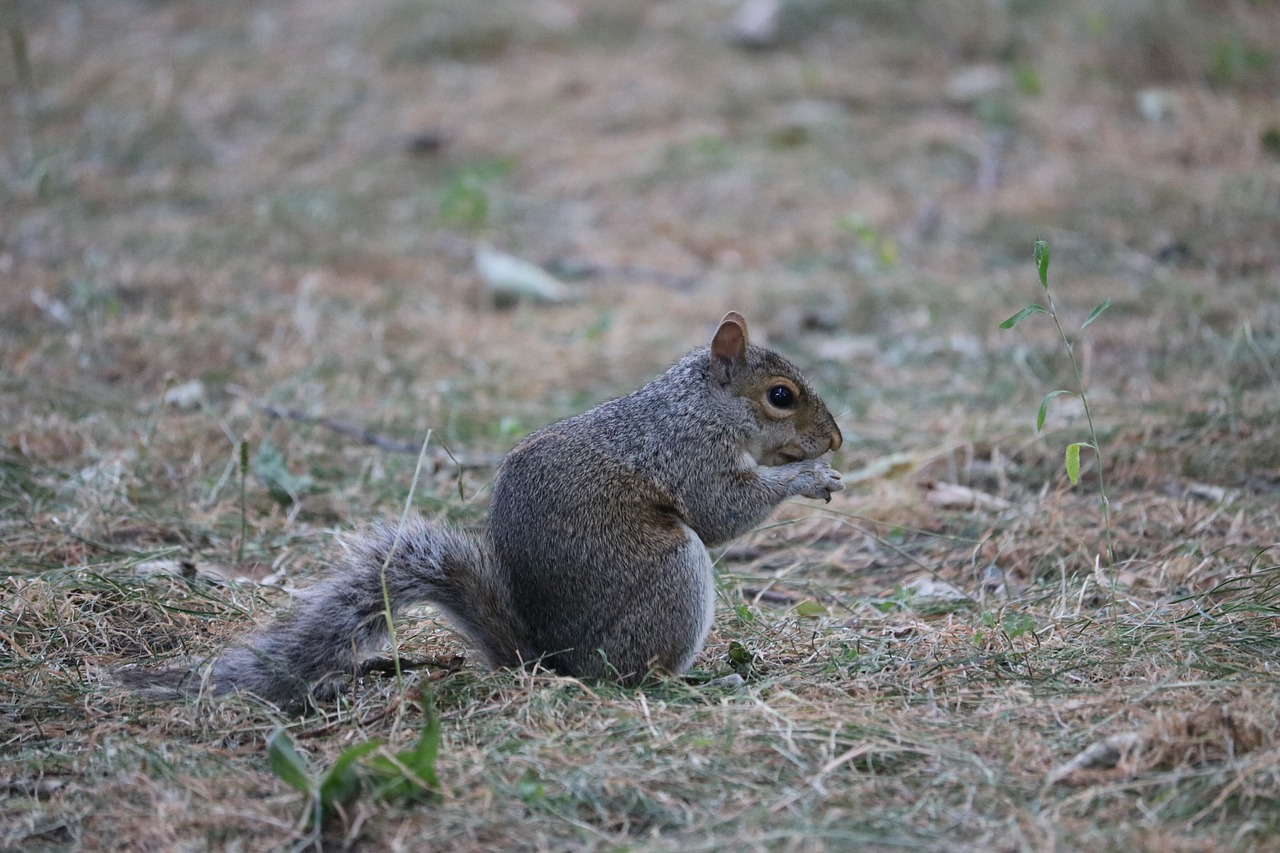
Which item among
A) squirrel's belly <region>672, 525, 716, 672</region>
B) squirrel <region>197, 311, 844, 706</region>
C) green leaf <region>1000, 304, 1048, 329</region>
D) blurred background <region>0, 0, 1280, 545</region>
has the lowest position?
blurred background <region>0, 0, 1280, 545</region>

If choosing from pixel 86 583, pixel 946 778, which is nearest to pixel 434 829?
pixel 946 778

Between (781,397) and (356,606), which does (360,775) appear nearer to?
(356,606)

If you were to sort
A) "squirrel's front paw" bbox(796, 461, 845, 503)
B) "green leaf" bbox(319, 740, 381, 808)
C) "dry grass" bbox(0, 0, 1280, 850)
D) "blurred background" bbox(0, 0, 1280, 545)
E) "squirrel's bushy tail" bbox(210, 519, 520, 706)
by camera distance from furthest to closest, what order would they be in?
"blurred background" bbox(0, 0, 1280, 545), "squirrel's front paw" bbox(796, 461, 845, 503), "squirrel's bushy tail" bbox(210, 519, 520, 706), "dry grass" bbox(0, 0, 1280, 850), "green leaf" bbox(319, 740, 381, 808)

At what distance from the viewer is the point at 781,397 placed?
10.4ft

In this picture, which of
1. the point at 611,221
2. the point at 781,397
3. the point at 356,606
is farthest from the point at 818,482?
the point at 611,221

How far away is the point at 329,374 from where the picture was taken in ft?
16.6

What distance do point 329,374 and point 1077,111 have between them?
542 centimetres

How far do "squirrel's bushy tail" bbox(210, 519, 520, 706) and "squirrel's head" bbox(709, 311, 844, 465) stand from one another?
2.59ft

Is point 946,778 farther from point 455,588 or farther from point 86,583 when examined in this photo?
point 86,583

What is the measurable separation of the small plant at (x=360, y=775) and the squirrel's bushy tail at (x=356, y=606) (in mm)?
365

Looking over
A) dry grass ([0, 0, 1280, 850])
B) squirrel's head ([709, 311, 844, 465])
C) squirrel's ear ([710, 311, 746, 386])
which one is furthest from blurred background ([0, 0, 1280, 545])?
squirrel's ear ([710, 311, 746, 386])

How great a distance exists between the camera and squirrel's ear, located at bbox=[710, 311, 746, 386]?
122 inches

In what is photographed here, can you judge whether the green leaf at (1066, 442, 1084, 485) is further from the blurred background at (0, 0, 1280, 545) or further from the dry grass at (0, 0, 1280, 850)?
the blurred background at (0, 0, 1280, 545)

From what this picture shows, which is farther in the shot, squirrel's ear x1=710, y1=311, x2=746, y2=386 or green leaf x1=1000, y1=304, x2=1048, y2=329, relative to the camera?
squirrel's ear x1=710, y1=311, x2=746, y2=386
